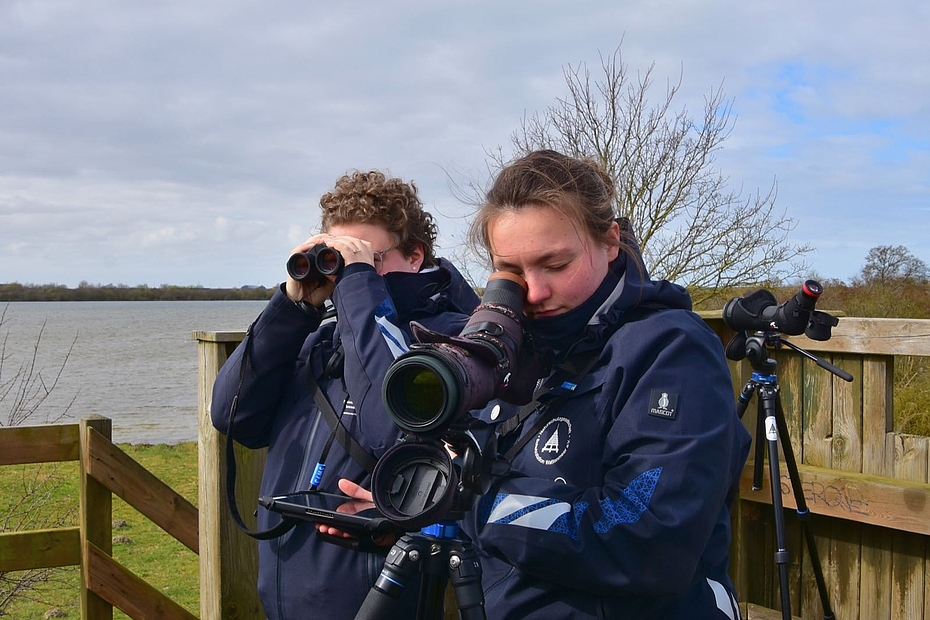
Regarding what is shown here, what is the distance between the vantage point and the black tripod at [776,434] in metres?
2.84

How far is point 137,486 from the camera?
2766mm

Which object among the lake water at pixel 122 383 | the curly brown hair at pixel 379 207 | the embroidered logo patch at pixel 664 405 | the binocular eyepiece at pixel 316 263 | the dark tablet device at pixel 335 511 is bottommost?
the lake water at pixel 122 383

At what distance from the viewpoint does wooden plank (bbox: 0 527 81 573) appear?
2.74 m

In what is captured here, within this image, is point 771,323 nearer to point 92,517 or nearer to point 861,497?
point 861,497

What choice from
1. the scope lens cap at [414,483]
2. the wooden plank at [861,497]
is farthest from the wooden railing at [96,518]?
the wooden plank at [861,497]

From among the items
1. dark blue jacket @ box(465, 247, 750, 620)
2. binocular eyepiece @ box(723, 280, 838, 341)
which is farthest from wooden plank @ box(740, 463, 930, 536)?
dark blue jacket @ box(465, 247, 750, 620)

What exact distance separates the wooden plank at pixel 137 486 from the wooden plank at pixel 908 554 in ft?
8.17

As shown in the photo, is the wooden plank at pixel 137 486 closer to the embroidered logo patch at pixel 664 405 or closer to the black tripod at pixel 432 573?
the black tripod at pixel 432 573

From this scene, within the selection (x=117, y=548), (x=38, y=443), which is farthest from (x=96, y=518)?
(x=117, y=548)

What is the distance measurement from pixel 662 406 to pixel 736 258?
10.5 metres

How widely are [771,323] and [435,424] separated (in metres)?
2.04

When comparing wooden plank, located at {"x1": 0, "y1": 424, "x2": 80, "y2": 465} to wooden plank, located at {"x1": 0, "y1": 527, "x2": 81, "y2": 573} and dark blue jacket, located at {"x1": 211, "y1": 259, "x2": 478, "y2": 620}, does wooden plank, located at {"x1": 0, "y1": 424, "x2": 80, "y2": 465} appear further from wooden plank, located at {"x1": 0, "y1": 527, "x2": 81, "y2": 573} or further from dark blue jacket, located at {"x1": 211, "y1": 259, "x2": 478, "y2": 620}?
dark blue jacket, located at {"x1": 211, "y1": 259, "x2": 478, "y2": 620}

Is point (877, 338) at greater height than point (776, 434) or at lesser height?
greater

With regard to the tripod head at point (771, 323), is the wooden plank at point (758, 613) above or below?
below
